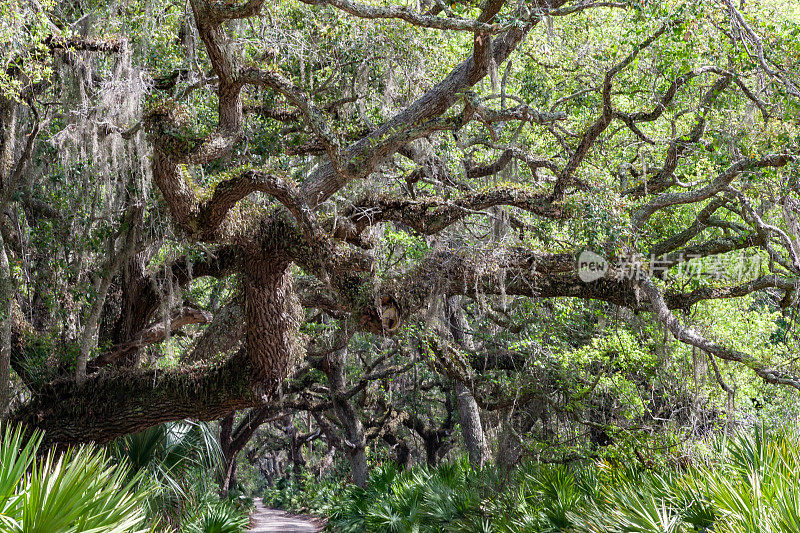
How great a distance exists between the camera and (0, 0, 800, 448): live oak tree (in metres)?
5.50

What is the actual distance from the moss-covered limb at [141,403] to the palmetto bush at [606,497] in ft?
10.1

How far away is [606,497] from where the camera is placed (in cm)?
535

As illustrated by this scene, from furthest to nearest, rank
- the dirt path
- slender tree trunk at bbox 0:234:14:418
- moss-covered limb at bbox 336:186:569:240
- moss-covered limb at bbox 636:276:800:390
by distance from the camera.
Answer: the dirt path
slender tree trunk at bbox 0:234:14:418
moss-covered limb at bbox 336:186:569:240
moss-covered limb at bbox 636:276:800:390

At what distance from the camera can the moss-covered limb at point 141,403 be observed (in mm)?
6570

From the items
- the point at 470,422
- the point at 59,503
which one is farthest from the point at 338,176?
the point at 470,422

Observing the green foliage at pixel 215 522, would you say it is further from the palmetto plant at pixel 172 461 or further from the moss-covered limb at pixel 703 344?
the moss-covered limb at pixel 703 344

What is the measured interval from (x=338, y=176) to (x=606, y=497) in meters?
3.52

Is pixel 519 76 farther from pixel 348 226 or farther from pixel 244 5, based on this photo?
pixel 244 5

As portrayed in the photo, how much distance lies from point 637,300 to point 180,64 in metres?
5.27

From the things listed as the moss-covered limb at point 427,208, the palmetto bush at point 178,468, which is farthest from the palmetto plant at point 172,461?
the moss-covered limb at point 427,208

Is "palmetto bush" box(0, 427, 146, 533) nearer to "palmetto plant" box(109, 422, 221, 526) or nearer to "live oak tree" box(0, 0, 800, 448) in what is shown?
"live oak tree" box(0, 0, 800, 448)

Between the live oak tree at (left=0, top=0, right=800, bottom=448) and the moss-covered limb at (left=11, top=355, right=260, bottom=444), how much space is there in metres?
0.02

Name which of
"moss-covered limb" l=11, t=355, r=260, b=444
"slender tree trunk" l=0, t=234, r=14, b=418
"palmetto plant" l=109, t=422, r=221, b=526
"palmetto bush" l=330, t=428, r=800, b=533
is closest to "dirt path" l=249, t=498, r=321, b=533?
"palmetto bush" l=330, t=428, r=800, b=533

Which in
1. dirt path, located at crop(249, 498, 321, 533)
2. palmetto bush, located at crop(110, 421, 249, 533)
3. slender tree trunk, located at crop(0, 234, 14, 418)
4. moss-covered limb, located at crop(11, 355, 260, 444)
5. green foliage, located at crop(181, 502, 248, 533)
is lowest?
dirt path, located at crop(249, 498, 321, 533)
